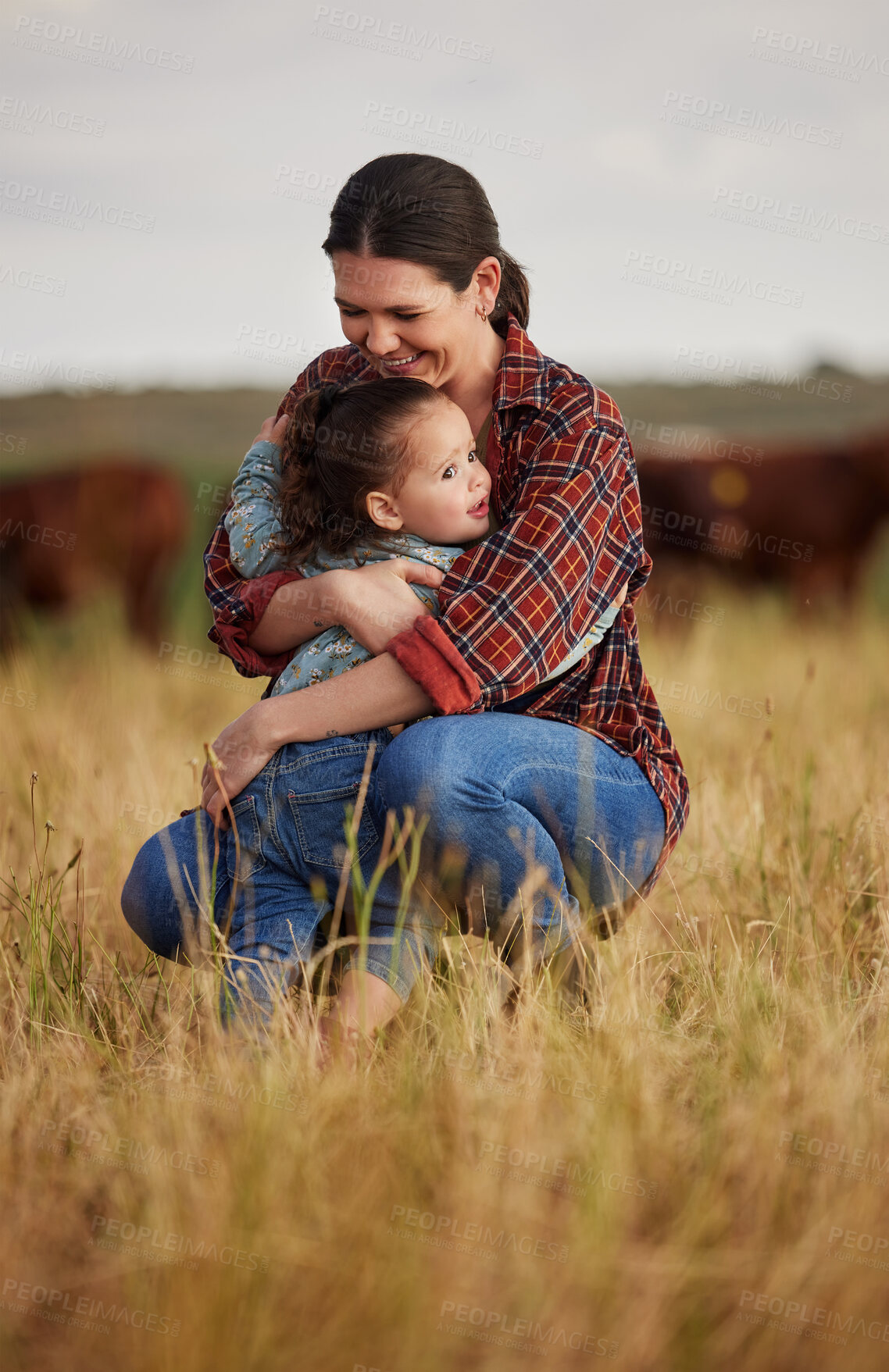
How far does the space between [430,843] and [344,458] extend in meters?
0.79

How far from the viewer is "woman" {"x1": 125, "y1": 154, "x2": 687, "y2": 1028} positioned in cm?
210

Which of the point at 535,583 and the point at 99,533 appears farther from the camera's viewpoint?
the point at 99,533

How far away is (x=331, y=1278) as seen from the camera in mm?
1450

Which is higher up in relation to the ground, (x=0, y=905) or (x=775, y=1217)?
(x=775, y=1217)

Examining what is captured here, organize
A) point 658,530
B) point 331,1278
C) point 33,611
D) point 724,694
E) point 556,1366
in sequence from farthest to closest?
1. point 658,530
2. point 33,611
3. point 724,694
4. point 331,1278
5. point 556,1366

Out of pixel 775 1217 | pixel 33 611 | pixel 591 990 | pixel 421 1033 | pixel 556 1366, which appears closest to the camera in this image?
pixel 556 1366

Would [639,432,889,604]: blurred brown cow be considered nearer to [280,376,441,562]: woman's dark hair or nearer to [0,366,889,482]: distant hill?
[0,366,889,482]: distant hill

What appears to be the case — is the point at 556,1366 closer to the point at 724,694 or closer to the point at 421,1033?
the point at 421,1033

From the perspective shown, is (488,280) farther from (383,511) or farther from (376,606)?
(376,606)

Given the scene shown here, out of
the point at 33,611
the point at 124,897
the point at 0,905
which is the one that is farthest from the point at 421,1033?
the point at 33,611

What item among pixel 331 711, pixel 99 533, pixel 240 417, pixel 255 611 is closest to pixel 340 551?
pixel 255 611

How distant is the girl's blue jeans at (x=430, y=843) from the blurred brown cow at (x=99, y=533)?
5475 millimetres

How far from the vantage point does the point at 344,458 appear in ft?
7.43

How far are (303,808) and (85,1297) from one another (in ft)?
2.98
